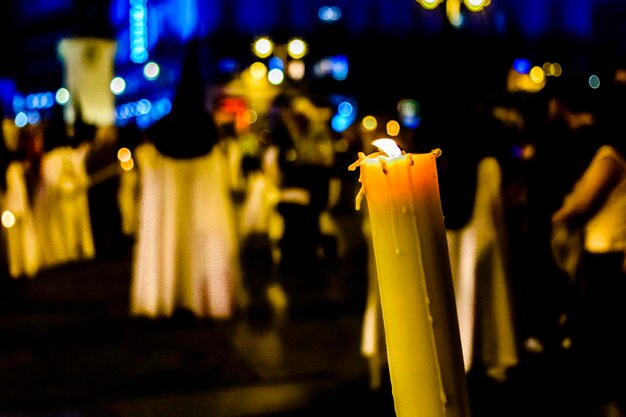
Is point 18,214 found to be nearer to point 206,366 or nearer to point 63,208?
point 63,208

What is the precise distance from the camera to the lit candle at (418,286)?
1.51m

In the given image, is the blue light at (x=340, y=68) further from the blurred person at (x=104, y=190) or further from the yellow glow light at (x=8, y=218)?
the yellow glow light at (x=8, y=218)

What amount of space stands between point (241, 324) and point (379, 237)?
22.9 feet

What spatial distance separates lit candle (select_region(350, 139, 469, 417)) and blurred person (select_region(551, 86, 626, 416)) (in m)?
3.68

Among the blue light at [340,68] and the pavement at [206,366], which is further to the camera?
the blue light at [340,68]

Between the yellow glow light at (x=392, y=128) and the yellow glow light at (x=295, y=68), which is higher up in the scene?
the yellow glow light at (x=295, y=68)

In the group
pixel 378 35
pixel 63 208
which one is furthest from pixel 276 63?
pixel 63 208

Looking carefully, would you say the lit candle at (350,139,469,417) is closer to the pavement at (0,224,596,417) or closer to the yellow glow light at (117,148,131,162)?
the pavement at (0,224,596,417)

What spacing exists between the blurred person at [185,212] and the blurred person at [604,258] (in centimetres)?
384

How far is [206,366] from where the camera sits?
671cm

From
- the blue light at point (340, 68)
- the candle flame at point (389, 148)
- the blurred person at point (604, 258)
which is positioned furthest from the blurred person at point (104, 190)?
the blue light at point (340, 68)

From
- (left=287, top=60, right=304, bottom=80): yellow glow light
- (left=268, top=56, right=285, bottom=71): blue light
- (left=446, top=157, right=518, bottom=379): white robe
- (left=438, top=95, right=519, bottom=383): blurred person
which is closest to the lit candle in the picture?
(left=438, top=95, right=519, bottom=383): blurred person

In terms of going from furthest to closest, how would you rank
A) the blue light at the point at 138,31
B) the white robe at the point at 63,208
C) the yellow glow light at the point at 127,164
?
1. the blue light at the point at 138,31
2. the yellow glow light at the point at 127,164
3. the white robe at the point at 63,208

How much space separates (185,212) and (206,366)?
6.56 ft
